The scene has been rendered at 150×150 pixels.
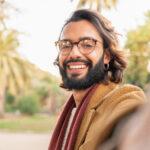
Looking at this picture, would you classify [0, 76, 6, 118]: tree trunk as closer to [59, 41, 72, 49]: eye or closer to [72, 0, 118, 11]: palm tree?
[72, 0, 118, 11]: palm tree

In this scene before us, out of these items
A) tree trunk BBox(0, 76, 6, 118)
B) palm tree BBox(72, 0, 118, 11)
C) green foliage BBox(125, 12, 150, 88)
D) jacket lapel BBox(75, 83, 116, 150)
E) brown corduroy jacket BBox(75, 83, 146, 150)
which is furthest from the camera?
tree trunk BBox(0, 76, 6, 118)

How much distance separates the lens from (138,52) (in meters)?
3.87

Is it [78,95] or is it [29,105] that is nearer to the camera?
[78,95]

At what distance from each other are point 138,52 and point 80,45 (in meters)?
3.16

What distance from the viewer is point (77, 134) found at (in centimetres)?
71

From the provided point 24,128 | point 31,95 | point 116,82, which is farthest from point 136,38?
point 116,82

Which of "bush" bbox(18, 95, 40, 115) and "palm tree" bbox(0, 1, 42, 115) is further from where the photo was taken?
"bush" bbox(18, 95, 40, 115)

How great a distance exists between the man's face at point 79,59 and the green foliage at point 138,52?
2579 millimetres

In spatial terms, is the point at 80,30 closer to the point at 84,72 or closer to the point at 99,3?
the point at 84,72

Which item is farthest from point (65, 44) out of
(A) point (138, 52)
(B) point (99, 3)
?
(A) point (138, 52)

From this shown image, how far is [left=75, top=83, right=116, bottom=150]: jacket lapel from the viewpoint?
69 centimetres

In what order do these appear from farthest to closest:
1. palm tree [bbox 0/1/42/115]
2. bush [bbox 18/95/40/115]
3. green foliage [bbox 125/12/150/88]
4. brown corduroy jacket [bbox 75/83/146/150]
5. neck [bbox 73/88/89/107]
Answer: bush [bbox 18/95/40/115] < palm tree [bbox 0/1/42/115] < green foliage [bbox 125/12/150/88] < neck [bbox 73/88/89/107] < brown corduroy jacket [bbox 75/83/146/150]

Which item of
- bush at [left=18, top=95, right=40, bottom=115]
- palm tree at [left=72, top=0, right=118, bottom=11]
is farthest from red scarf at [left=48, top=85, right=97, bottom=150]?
bush at [left=18, top=95, right=40, bottom=115]

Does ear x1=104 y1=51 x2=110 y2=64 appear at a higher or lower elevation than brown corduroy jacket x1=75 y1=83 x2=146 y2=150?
higher
